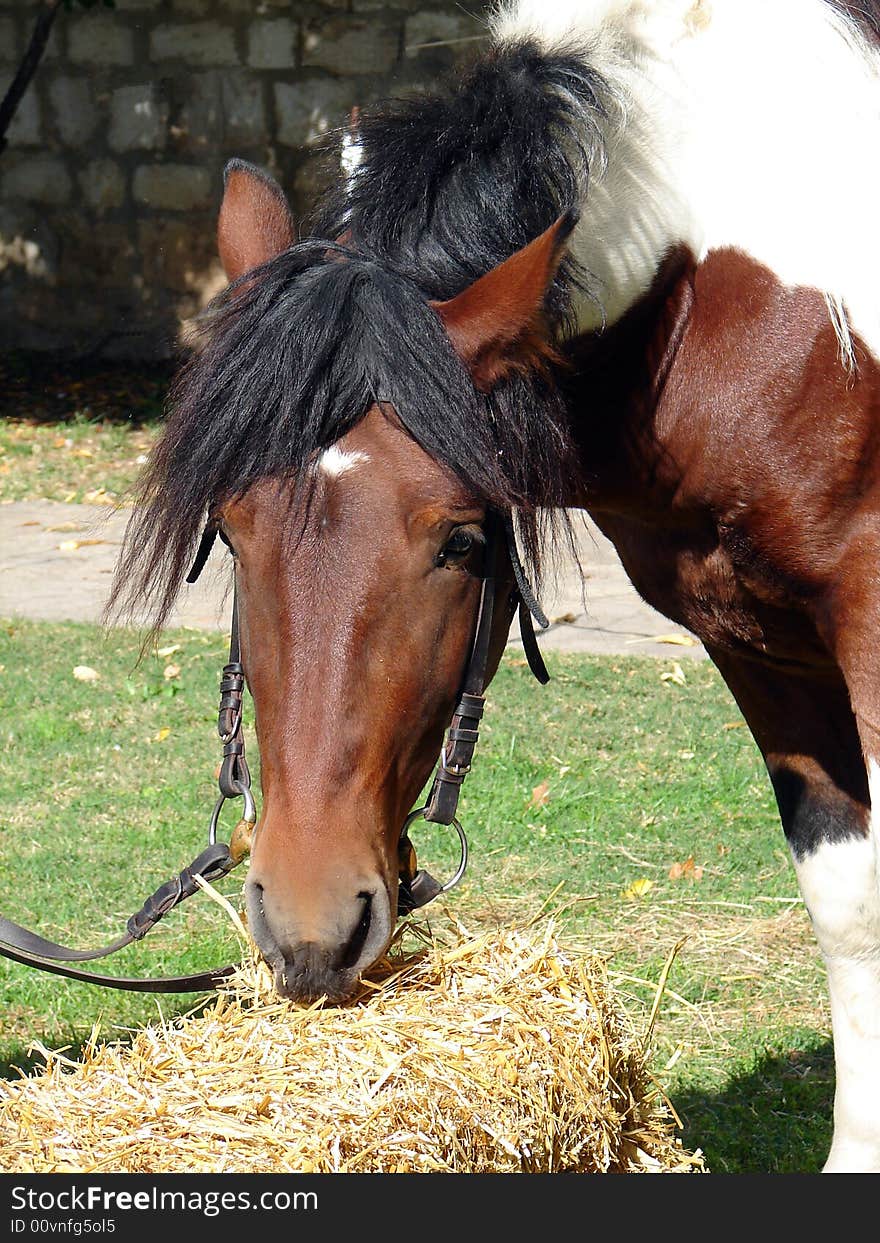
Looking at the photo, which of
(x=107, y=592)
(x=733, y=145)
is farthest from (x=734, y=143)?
(x=107, y=592)

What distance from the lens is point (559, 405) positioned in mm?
1893

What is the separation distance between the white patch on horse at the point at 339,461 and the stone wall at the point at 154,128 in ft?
27.1

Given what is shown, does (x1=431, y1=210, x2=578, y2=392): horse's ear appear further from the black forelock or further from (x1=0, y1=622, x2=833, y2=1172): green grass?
(x1=0, y1=622, x2=833, y2=1172): green grass

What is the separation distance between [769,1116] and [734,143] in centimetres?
202

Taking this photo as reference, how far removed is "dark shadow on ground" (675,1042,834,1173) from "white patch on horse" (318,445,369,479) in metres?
1.68

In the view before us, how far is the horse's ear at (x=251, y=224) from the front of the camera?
6.93ft

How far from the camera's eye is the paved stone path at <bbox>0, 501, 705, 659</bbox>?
5.84 metres

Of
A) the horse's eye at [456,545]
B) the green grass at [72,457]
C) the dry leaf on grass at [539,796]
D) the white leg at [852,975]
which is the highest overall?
the horse's eye at [456,545]

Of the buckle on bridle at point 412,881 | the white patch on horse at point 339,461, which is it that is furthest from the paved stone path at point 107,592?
the white patch on horse at point 339,461

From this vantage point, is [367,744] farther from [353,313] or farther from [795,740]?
[795,740]

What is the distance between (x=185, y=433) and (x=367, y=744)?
0.50 m

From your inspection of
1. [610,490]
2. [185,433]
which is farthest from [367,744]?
[610,490]

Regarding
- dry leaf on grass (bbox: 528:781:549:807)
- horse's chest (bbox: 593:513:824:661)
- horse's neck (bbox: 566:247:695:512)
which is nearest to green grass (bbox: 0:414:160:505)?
dry leaf on grass (bbox: 528:781:549:807)

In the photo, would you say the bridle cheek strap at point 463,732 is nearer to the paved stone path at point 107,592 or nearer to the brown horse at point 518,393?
the brown horse at point 518,393
